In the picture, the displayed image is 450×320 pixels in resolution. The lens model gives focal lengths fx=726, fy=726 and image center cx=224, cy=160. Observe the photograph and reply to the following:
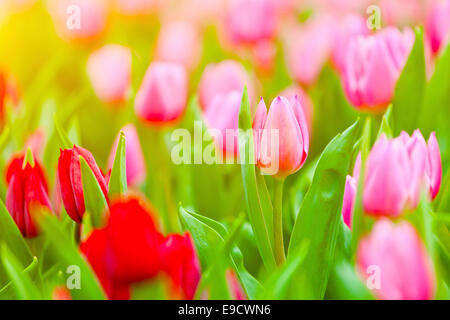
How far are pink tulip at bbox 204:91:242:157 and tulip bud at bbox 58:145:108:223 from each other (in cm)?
14

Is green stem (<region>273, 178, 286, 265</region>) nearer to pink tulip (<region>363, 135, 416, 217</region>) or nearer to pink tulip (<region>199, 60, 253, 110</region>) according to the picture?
pink tulip (<region>363, 135, 416, 217</region>)

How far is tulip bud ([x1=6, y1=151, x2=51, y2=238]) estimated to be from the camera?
1.71ft

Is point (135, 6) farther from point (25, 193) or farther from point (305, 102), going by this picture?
point (25, 193)

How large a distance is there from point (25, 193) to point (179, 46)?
0.38m

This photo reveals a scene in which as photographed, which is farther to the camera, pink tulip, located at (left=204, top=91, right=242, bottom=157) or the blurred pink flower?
the blurred pink flower

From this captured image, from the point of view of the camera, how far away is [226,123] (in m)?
0.62

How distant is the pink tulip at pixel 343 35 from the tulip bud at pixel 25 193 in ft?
1.09

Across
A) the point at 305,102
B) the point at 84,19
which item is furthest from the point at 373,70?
the point at 84,19

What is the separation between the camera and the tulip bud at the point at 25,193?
0.52m

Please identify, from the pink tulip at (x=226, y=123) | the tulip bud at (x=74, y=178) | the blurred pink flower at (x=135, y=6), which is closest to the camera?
the tulip bud at (x=74, y=178)

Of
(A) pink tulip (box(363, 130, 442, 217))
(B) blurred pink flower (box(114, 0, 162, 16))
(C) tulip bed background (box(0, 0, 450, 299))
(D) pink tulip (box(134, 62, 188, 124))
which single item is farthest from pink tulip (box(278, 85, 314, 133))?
(B) blurred pink flower (box(114, 0, 162, 16))

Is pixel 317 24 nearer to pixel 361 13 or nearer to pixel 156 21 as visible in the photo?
pixel 361 13

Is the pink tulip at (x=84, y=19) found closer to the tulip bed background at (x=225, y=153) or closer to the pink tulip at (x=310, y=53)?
the tulip bed background at (x=225, y=153)

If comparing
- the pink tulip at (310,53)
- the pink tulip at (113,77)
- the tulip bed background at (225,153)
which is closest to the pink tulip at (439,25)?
the tulip bed background at (225,153)
